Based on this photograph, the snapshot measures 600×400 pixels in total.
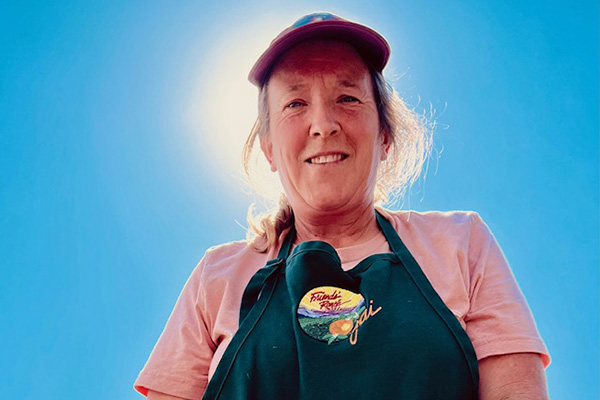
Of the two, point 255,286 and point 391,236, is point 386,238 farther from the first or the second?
point 255,286

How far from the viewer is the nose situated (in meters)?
1.84

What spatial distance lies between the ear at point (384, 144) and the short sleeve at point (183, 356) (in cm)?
74

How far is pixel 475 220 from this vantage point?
1.89 m

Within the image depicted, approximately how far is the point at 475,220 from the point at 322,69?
645mm

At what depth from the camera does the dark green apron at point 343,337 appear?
1.50m

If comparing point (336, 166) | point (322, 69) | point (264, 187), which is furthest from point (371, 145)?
point (264, 187)

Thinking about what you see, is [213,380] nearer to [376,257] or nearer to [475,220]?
[376,257]

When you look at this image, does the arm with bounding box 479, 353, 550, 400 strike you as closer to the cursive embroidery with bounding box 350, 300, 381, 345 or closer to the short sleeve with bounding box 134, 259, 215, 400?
the cursive embroidery with bounding box 350, 300, 381, 345

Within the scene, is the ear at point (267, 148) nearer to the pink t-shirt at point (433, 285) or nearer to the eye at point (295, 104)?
the eye at point (295, 104)

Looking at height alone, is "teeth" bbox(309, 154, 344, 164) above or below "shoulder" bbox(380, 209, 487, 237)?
above

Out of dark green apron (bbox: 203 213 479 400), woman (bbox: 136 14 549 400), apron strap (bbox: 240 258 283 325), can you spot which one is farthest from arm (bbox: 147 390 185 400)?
apron strap (bbox: 240 258 283 325)

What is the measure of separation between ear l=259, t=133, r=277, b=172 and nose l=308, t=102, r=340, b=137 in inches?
10.2

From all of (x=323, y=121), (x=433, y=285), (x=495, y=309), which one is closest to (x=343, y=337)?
(x=433, y=285)

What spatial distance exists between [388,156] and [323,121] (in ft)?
1.56
